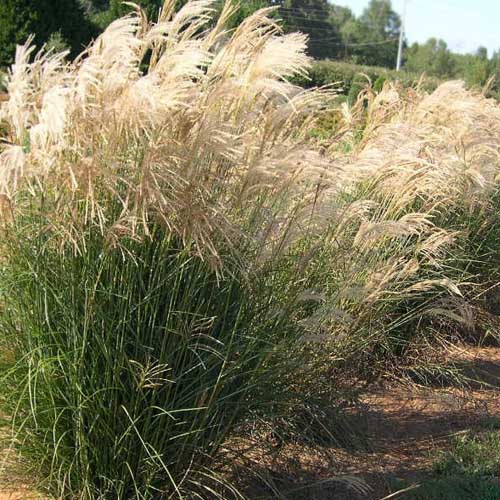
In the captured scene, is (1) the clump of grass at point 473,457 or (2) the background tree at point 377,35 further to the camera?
(2) the background tree at point 377,35

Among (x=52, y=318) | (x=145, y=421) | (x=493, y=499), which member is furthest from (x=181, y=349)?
(x=493, y=499)

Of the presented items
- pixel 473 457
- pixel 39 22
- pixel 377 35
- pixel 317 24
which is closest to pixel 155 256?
pixel 473 457

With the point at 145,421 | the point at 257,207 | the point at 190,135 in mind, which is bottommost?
the point at 145,421

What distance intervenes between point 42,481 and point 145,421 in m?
0.52

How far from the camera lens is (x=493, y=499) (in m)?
3.85

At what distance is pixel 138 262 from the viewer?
303 centimetres

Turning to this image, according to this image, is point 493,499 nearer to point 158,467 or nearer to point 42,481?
A: point 158,467

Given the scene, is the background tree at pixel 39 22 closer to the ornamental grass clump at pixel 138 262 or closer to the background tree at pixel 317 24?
the ornamental grass clump at pixel 138 262

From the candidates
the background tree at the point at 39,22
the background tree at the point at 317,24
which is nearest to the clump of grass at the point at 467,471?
the background tree at the point at 39,22

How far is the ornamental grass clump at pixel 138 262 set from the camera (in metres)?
2.89

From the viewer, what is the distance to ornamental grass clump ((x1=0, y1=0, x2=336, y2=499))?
114 inches

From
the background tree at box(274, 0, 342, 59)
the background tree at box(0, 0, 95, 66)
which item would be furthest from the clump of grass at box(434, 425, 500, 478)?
the background tree at box(274, 0, 342, 59)

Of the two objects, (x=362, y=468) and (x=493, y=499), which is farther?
(x=362, y=468)

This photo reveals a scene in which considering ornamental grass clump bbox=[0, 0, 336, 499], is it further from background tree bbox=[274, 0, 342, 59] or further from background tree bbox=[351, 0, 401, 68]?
background tree bbox=[274, 0, 342, 59]
